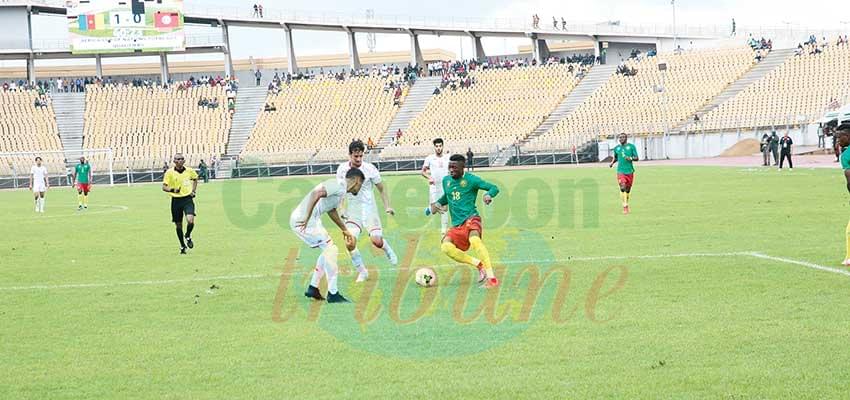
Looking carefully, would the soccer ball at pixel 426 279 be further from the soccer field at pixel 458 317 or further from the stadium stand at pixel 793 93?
the stadium stand at pixel 793 93

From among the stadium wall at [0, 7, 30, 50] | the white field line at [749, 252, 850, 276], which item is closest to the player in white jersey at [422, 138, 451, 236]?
the white field line at [749, 252, 850, 276]

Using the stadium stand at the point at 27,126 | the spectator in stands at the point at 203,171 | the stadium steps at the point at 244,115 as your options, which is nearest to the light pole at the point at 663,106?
the spectator in stands at the point at 203,171

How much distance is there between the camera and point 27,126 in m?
81.9

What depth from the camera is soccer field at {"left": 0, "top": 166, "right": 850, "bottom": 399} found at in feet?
28.0

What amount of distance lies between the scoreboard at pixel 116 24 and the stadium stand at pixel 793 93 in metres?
40.3

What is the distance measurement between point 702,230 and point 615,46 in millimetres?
74343

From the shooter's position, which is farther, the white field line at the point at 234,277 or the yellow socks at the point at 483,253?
the white field line at the point at 234,277

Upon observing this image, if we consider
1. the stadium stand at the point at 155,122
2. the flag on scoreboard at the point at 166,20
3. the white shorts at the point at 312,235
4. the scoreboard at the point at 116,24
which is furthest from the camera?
the flag on scoreboard at the point at 166,20

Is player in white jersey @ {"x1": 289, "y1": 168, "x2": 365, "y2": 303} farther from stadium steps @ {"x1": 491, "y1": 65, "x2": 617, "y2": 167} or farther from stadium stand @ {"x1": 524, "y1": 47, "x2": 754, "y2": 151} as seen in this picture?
stadium steps @ {"x1": 491, "y1": 65, "x2": 617, "y2": 167}

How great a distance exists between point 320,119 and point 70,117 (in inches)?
A: 725

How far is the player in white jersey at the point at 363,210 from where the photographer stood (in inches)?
580

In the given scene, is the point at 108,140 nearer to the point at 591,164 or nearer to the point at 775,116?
the point at 591,164

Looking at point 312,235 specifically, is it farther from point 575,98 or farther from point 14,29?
point 14,29

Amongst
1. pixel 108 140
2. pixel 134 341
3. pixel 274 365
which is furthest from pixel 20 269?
pixel 108 140
